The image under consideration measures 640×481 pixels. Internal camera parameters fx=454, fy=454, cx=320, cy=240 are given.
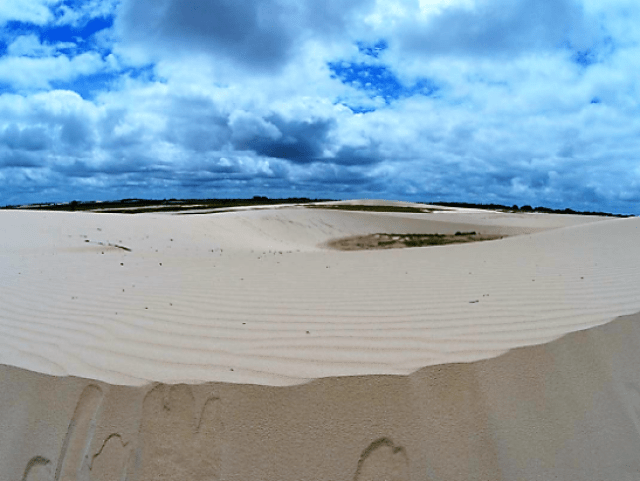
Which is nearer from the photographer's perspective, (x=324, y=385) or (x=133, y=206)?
(x=324, y=385)

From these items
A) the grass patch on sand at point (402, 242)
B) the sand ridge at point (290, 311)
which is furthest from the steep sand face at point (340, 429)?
the grass patch on sand at point (402, 242)

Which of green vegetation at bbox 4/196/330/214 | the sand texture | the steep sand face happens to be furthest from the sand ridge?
green vegetation at bbox 4/196/330/214

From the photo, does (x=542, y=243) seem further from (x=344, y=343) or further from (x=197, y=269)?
(x=344, y=343)

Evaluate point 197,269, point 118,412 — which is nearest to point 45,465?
point 118,412

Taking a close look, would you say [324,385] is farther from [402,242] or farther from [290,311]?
[402,242]

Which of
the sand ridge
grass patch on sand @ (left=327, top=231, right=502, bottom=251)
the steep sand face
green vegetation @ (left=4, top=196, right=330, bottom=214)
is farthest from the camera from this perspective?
green vegetation @ (left=4, top=196, right=330, bottom=214)

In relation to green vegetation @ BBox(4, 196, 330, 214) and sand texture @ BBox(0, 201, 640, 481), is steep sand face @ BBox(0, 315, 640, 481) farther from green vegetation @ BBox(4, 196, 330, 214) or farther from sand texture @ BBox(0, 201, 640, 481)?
green vegetation @ BBox(4, 196, 330, 214)

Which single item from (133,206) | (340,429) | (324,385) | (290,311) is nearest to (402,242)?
(290,311)

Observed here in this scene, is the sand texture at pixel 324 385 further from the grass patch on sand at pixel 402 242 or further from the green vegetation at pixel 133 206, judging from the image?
the green vegetation at pixel 133 206
